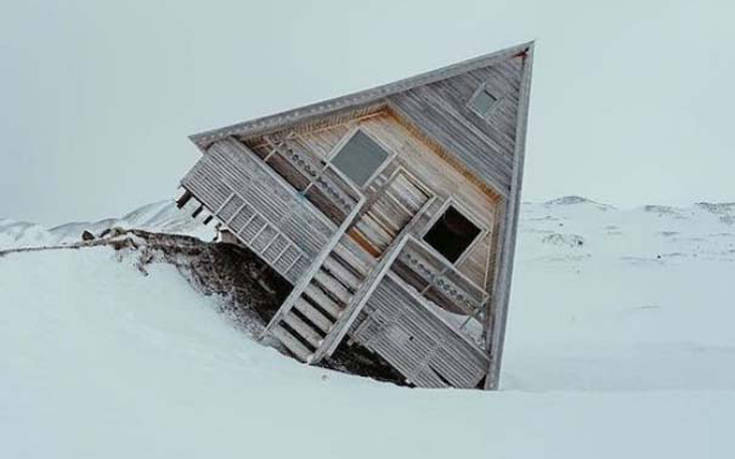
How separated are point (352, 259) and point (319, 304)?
0.97 meters

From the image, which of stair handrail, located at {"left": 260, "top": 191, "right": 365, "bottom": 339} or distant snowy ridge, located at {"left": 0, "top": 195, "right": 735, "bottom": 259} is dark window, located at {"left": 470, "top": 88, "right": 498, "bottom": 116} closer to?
stair handrail, located at {"left": 260, "top": 191, "right": 365, "bottom": 339}

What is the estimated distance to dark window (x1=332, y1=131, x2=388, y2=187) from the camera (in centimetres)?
1395

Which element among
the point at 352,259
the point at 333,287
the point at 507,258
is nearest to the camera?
the point at 333,287

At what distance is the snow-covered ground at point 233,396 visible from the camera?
6379 millimetres

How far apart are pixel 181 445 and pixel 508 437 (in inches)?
116

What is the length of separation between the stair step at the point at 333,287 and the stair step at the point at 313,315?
1.38 feet

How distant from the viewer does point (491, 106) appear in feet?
46.0

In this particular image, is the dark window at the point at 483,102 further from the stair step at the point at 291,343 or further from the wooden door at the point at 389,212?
the stair step at the point at 291,343

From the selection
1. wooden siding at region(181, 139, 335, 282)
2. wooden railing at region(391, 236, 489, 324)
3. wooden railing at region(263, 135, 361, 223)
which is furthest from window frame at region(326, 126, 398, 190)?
wooden railing at region(391, 236, 489, 324)

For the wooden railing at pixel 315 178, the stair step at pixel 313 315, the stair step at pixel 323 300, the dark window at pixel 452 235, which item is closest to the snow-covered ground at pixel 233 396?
the stair step at pixel 313 315

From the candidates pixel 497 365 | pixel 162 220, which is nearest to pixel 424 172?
pixel 497 365

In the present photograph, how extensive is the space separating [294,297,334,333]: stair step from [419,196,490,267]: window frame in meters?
2.59

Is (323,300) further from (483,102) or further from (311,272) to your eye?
(483,102)

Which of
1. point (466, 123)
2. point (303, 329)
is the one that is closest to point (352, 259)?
point (303, 329)
